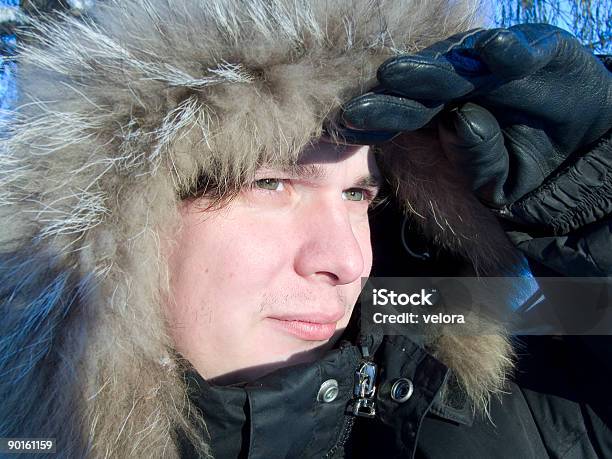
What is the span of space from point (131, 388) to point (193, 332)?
0.17 m

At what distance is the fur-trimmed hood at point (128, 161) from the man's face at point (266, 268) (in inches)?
2.7

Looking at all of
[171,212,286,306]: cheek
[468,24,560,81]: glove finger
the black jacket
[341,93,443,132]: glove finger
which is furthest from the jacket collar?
[468,24,560,81]: glove finger

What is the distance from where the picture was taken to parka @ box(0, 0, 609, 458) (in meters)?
0.95

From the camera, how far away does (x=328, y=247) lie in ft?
3.71

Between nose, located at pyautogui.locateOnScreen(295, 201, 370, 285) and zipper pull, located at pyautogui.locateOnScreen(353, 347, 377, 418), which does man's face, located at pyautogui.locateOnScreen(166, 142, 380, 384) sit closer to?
nose, located at pyautogui.locateOnScreen(295, 201, 370, 285)

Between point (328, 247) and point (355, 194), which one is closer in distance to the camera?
point (328, 247)

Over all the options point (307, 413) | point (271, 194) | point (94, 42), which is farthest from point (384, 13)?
point (307, 413)

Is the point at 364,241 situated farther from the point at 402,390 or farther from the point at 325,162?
the point at 402,390

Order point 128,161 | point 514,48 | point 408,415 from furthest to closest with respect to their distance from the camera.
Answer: point 408,415
point 128,161
point 514,48

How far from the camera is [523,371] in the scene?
1.44 m

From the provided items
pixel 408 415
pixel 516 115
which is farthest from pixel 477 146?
pixel 408 415

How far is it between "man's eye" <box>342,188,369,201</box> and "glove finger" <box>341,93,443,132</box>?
33 centimetres

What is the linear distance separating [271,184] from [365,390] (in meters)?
0.56

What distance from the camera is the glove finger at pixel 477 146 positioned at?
985mm
